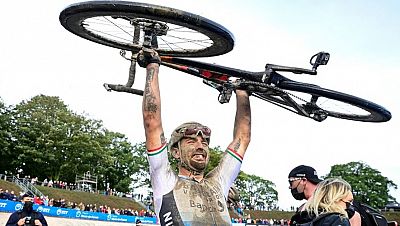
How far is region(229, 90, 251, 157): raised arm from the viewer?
13.5ft

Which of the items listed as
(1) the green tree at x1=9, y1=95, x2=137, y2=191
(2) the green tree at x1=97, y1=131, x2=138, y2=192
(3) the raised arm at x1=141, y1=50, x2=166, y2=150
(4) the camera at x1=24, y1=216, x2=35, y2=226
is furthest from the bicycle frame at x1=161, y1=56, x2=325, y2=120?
(2) the green tree at x1=97, y1=131, x2=138, y2=192

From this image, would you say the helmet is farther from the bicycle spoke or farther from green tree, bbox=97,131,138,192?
green tree, bbox=97,131,138,192

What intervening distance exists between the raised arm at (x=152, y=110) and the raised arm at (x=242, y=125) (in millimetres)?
775

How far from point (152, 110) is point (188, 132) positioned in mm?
311

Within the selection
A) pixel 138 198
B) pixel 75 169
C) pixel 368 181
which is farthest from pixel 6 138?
pixel 368 181

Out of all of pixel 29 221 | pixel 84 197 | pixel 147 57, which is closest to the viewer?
pixel 147 57

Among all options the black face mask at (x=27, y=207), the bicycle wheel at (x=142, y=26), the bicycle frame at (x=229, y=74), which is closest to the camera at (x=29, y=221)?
the black face mask at (x=27, y=207)

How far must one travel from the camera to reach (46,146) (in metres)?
67.6

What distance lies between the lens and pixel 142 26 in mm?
4078

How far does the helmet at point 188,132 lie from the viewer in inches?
145

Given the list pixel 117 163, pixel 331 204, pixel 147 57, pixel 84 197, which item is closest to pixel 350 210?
pixel 331 204

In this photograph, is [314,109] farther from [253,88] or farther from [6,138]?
[6,138]

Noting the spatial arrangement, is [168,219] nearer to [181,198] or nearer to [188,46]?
[181,198]

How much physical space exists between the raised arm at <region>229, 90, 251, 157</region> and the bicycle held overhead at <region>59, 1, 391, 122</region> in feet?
0.37
